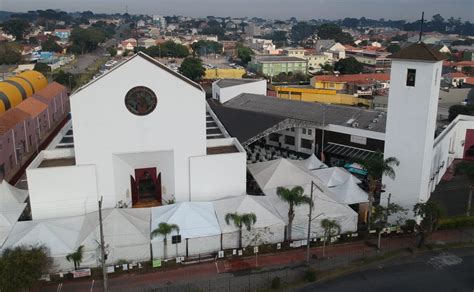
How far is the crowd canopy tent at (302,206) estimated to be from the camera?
20984 mm

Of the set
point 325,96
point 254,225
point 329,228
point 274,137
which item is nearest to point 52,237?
point 254,225

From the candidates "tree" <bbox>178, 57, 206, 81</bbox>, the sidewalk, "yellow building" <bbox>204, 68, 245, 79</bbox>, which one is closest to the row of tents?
the sidewalk

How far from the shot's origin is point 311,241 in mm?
20875

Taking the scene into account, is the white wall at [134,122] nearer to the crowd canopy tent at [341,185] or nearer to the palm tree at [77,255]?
the palm tree at [77,255]

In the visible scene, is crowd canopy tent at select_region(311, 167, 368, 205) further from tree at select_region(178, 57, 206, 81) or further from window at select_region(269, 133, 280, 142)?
tree at select_region(178, 57, 206, 81)

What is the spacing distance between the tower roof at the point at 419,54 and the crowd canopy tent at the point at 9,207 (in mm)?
19491

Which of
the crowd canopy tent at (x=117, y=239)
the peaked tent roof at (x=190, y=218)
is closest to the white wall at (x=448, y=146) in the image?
the peaked tent roof at (x=190, y=218)

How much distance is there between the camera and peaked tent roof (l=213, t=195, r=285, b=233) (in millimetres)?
20094

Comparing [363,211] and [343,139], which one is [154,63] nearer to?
[363,211]

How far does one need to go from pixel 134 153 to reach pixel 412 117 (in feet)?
45.2

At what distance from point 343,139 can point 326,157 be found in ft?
6.30

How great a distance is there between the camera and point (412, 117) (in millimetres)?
21172

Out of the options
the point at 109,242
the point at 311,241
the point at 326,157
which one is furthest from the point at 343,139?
the point at 109,242

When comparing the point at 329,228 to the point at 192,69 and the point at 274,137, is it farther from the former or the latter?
the point at 192,69
